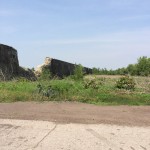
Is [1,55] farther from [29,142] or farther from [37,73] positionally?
[29,142]

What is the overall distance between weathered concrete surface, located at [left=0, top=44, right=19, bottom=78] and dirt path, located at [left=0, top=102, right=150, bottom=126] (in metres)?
7.43

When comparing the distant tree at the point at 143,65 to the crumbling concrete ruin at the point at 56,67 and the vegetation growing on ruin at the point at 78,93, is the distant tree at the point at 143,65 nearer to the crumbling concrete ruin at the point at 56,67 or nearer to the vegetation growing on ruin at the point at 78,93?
the crumbling concrete ruin at the point at 56,67

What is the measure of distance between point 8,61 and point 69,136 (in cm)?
1213

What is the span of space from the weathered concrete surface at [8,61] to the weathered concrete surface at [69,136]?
32.2 feet

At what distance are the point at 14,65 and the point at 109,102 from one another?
30.4 ft

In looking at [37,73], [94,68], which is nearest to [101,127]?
[37,73]

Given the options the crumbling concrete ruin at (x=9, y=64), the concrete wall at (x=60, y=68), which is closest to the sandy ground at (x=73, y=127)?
the crumbling concrete ruin at (x=9, y=64)

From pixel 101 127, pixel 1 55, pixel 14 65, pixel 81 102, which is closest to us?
pixel 101 127

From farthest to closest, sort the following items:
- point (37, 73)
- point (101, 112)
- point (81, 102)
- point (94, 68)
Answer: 1. point (94, 68)
2. point (37, 73)
3. point (81, 102)
4. point (101, 112)

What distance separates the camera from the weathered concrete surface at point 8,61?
57.2ft

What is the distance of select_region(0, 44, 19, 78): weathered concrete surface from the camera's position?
1742cm

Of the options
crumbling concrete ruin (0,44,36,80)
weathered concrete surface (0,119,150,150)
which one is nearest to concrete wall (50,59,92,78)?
crumbling concrete ruin (0,44,36,80)

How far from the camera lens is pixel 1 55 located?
1739cm

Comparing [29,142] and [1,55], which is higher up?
[1,55]
